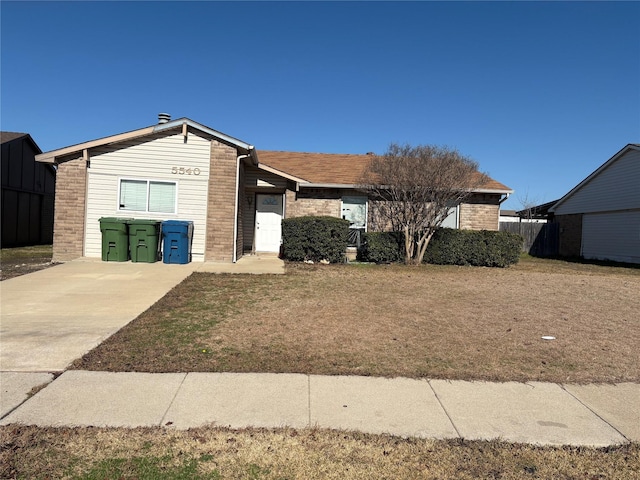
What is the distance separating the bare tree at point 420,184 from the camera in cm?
1372

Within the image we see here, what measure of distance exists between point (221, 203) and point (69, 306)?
6.35 meters

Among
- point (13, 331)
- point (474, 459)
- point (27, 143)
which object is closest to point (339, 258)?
point (13, 331)

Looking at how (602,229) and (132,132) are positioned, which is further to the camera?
(602,229)

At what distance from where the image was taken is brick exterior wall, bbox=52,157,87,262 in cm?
1267

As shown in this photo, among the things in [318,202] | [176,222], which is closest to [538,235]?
[318,202]

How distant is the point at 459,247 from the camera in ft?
47.8

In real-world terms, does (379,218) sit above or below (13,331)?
above

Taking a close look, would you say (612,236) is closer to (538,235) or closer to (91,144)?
(538,235)

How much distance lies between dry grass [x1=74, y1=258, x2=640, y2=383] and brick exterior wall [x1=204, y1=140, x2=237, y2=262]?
2.74 metres

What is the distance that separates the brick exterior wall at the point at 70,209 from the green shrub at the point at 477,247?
11.0 m

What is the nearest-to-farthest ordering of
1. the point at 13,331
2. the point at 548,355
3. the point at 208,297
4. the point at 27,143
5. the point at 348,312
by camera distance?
the point at 548,355 < the point at 13,331 < the point at 348,312 < the point at 208,297 < the point at 27,143

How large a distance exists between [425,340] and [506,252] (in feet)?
32.7

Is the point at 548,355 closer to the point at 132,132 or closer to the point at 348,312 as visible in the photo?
the point at 348,312

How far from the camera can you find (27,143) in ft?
69.0
